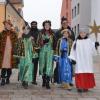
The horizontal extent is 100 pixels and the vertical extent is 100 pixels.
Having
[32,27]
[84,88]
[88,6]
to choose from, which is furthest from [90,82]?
[88,6]

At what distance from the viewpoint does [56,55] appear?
11.9m

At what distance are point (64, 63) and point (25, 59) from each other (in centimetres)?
90

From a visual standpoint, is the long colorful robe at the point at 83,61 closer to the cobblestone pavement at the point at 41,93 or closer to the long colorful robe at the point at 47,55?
the cobblestone pavement at the point at 41,93

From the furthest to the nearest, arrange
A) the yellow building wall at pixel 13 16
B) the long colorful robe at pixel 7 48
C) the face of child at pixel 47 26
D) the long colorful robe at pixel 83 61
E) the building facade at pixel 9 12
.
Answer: the yellow building wall at pixel 13 16 → the building facade at pixel 9 12 → the long colorful robe at pixel 7 48 → the face of child at pixel 47 26 → the long colorful robe at pixel 83 61

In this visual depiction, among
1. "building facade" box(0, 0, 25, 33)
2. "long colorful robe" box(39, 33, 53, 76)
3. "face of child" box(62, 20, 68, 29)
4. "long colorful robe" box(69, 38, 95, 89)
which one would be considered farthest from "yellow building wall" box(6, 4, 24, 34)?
"long colorful robe" box(69, 38, 95, 89)

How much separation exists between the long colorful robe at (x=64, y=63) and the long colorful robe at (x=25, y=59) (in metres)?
0.67

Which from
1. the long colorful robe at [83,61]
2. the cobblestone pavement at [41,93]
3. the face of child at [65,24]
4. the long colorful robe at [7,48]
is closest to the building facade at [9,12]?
the long colorful robe at [7,48]

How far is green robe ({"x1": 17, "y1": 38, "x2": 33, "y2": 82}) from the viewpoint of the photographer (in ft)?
38.6

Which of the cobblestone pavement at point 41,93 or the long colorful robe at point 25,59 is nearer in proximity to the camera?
the cobblestone pavement at point 41,93

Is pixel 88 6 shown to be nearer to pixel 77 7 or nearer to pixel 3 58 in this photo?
pixel 77 7

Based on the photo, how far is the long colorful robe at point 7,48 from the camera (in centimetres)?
1224

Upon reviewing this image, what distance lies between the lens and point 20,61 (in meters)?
11.9

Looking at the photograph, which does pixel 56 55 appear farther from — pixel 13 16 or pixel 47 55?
pixel 13 16

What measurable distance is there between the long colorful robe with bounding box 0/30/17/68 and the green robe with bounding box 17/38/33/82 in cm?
43
